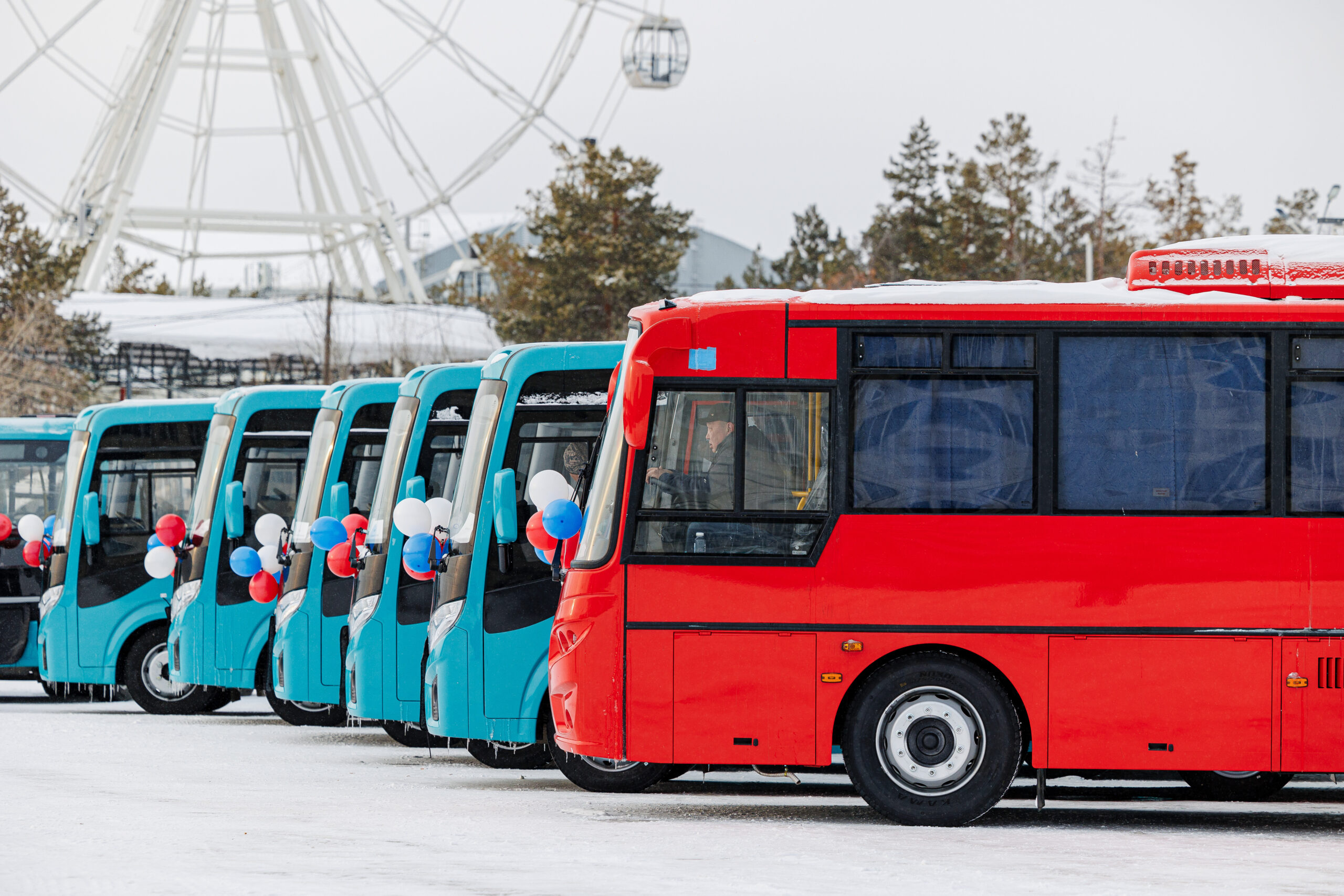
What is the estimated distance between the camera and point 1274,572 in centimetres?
900

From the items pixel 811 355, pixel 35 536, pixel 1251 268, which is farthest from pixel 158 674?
pixel 1251 268

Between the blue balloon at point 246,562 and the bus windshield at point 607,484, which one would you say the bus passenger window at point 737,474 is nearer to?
the bus windshield at point 607,484

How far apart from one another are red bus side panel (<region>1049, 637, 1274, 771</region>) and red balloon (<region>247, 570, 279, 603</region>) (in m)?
7.24

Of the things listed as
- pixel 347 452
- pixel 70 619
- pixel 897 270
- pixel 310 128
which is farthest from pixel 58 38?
pixel 897 270

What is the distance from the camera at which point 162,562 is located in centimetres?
1558

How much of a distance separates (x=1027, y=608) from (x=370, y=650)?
476 cm

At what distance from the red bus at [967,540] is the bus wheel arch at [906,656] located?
0.5 inches

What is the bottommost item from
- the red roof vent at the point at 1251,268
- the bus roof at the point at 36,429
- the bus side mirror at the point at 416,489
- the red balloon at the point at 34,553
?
the red balloon at the point at 34,553

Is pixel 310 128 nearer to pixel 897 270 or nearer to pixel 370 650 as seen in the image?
pixel 897 270

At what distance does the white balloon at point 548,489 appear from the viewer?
10.3m

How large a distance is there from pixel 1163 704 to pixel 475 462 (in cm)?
412

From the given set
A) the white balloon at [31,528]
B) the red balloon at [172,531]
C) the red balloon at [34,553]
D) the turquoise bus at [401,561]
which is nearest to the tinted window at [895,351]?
the turquoise bus at [401,561]

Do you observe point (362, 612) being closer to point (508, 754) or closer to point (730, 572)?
point (508, 754)

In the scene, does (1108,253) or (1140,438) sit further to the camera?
(1108,253)
